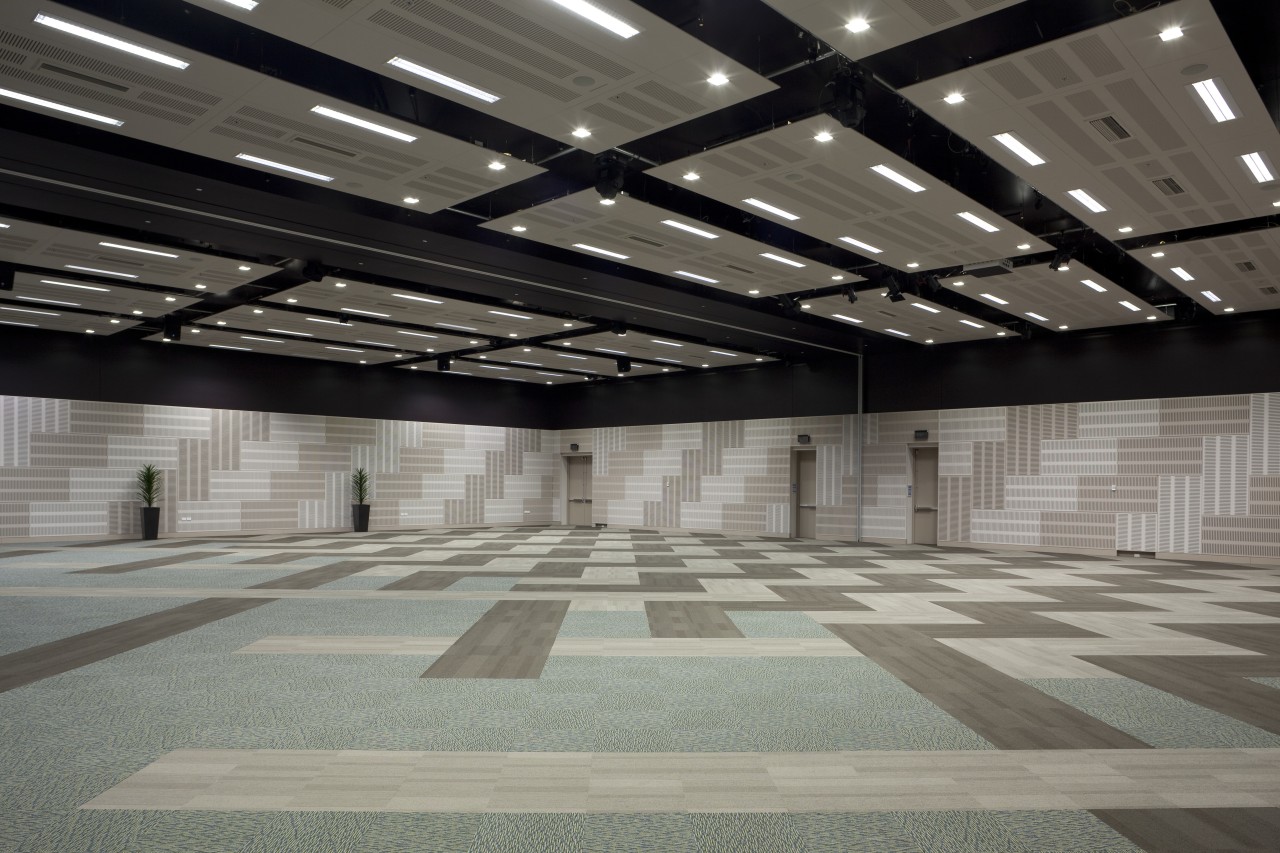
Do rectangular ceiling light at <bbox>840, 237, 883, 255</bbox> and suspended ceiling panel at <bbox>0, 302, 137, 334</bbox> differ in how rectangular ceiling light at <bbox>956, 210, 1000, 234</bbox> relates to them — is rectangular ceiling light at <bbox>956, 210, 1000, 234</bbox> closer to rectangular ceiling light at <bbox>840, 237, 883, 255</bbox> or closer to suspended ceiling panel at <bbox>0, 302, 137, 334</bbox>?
rectangular ceiling light at <bbox>840, 237, 883, 255</bbox>

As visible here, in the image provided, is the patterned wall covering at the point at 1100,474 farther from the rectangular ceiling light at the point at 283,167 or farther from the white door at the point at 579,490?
the rectangular ceiling light at the point at 283,167

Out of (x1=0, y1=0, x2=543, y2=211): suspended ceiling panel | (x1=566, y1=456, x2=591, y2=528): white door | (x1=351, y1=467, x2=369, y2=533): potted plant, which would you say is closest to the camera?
(x1=0, y1=0, x2=543, y2=211): suspended ceiling panel

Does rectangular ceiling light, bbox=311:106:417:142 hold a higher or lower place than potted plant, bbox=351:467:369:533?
higher

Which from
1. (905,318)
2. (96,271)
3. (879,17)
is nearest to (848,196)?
(879,17)

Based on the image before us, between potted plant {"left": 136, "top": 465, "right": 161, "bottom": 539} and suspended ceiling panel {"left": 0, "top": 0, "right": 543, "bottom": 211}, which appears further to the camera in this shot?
potted plant {"left": 136, "top": 465, "right": 161, "bottom": 539}

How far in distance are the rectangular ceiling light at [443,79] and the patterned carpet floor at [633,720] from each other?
16.4 feet

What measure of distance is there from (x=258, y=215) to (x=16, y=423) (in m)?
12.2

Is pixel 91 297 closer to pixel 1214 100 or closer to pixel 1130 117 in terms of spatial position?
pixel 1130 117

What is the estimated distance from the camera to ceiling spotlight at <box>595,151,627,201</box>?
9242mm

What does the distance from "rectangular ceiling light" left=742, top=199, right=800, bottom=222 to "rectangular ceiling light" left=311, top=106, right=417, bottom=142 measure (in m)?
4.16

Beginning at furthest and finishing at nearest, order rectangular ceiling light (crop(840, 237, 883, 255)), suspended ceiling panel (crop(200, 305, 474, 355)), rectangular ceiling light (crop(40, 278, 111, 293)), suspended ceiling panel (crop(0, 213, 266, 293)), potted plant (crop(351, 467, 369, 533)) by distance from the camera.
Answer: potted plant (crop(351, 467, 369, 533)) < suspended ceiling panel (crop(200, 305, 474, 355)) < rectangular ceiling light (crop(40, 278, 111, 293)) < rectangular ceiling light (crop(840, 237, 883, 255)) < suspended ceiling panel (crop(0, 213, 266, 293))

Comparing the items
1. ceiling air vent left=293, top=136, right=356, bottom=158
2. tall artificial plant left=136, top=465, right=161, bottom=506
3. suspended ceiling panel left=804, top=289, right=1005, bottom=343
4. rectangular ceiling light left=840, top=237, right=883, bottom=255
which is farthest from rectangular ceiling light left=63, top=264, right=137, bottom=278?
suspended ceiling panel left=804, top=289, right=1005, bottom=343

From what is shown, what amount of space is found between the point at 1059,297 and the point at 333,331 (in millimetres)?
15016

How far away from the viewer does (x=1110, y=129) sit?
8.07m
